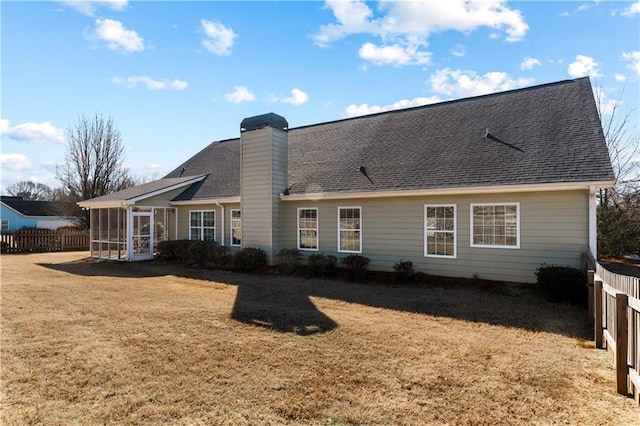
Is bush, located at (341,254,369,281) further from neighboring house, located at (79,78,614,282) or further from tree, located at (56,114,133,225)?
tree, located at (56,114,133,225)

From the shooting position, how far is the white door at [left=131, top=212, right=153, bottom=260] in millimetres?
17062

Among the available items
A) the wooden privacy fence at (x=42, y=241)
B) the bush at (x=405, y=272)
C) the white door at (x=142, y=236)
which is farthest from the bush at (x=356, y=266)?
the wooden privacy fence at (x=42, y=241)

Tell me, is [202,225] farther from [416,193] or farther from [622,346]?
[622,346]

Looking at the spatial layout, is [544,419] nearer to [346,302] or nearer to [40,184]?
[346,302]

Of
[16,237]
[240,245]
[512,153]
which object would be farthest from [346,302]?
[16,237]

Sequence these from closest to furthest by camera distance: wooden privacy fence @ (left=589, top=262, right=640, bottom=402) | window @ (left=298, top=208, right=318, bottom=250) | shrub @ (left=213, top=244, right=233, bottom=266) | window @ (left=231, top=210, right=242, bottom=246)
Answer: wooden privacy fence @ (left=589, top=262, right=640, bottom=402) < window @ (left=298, top=208, right=318, bottom=250) < shrub @ (left=213, top=244, right=233, bottom=266) < window @ (left=231, top=210, right=242, bottom=246)

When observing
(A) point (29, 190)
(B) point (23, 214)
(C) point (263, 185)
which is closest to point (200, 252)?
Answer: (C) point (263, 185)

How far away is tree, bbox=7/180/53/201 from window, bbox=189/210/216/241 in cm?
6557

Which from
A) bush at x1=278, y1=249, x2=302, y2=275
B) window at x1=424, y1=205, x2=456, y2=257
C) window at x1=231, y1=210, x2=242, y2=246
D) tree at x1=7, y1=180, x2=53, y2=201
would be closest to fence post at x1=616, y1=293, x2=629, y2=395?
window at x1=424, y1=205, x2=456, y2=257

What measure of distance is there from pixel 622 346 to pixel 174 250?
52.0 ft

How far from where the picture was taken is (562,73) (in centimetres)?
1703

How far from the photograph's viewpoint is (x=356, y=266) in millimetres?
12164

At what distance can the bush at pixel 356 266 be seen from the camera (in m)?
12.0

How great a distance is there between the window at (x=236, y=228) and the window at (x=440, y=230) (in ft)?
26.2
